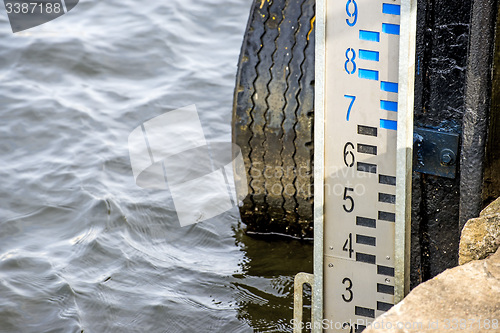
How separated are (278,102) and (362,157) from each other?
1358 mm

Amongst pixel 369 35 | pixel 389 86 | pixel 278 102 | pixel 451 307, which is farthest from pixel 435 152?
pixel 278 102

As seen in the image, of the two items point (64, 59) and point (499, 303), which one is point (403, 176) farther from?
point (64, 59)

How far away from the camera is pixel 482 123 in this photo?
1950 millimetres

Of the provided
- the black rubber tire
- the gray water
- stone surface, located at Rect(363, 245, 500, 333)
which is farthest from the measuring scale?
the black rubber tire

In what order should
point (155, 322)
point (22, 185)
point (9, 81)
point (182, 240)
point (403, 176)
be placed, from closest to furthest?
point (403, 176), point (155, 322), point (182, 240), point (22, 185), point (9, 81)

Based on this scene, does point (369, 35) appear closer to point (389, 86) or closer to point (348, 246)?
point (389, 86)

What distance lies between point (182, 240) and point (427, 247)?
69.6 inches

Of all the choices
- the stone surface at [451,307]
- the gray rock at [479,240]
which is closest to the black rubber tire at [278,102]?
the gray rock at [479,240]

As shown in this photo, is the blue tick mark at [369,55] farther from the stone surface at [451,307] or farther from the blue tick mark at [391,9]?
the stone surface at [451,307]

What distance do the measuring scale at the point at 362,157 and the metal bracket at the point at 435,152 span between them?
0.21 metres

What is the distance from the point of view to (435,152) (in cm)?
212

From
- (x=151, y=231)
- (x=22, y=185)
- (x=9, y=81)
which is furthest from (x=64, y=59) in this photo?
(x=151, y=231)

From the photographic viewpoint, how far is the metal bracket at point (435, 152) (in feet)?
6.89

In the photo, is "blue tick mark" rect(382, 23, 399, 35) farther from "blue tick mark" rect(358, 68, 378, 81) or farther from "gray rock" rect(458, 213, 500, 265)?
"gray rock" rect(458, 213, 500, 265)
